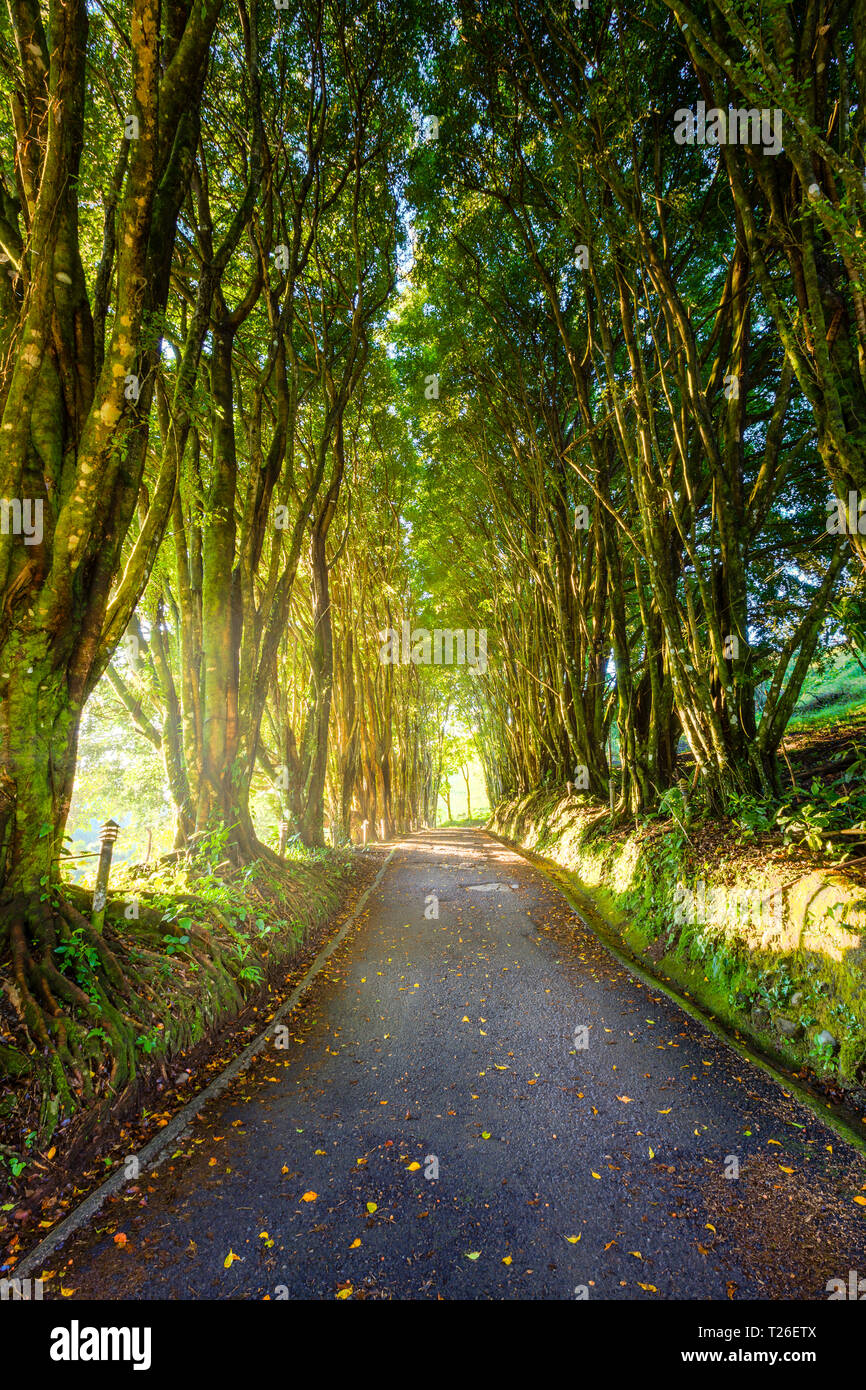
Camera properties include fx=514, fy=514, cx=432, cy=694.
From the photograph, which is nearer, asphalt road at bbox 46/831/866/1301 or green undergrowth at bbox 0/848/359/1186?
asphalt road at bbox 46/831/866/1301

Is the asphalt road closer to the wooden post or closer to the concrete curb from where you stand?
the concrete curb

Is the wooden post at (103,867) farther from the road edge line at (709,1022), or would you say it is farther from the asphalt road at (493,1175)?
the road edge line at (709,1022)

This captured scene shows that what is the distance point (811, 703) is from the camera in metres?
15.2

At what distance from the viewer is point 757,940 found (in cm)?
347

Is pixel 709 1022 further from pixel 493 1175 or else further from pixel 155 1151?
pixel 155 1151

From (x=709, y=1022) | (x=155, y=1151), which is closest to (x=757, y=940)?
(x=709, y=1022)

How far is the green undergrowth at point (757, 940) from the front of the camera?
280cm

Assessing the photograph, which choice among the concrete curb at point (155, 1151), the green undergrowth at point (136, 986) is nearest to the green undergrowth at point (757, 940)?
the concrete curb at point (155, 1151)

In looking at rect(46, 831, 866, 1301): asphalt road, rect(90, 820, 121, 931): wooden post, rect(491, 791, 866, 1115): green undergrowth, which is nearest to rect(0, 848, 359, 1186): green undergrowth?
rect(90, 820, 121, 931): wooden post

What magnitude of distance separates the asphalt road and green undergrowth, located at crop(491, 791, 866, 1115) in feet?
1.01

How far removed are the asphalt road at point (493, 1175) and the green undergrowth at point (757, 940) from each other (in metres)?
0.31

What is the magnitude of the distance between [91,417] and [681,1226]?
5084mm

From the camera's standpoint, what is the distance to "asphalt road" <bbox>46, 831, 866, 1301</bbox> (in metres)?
1.81
